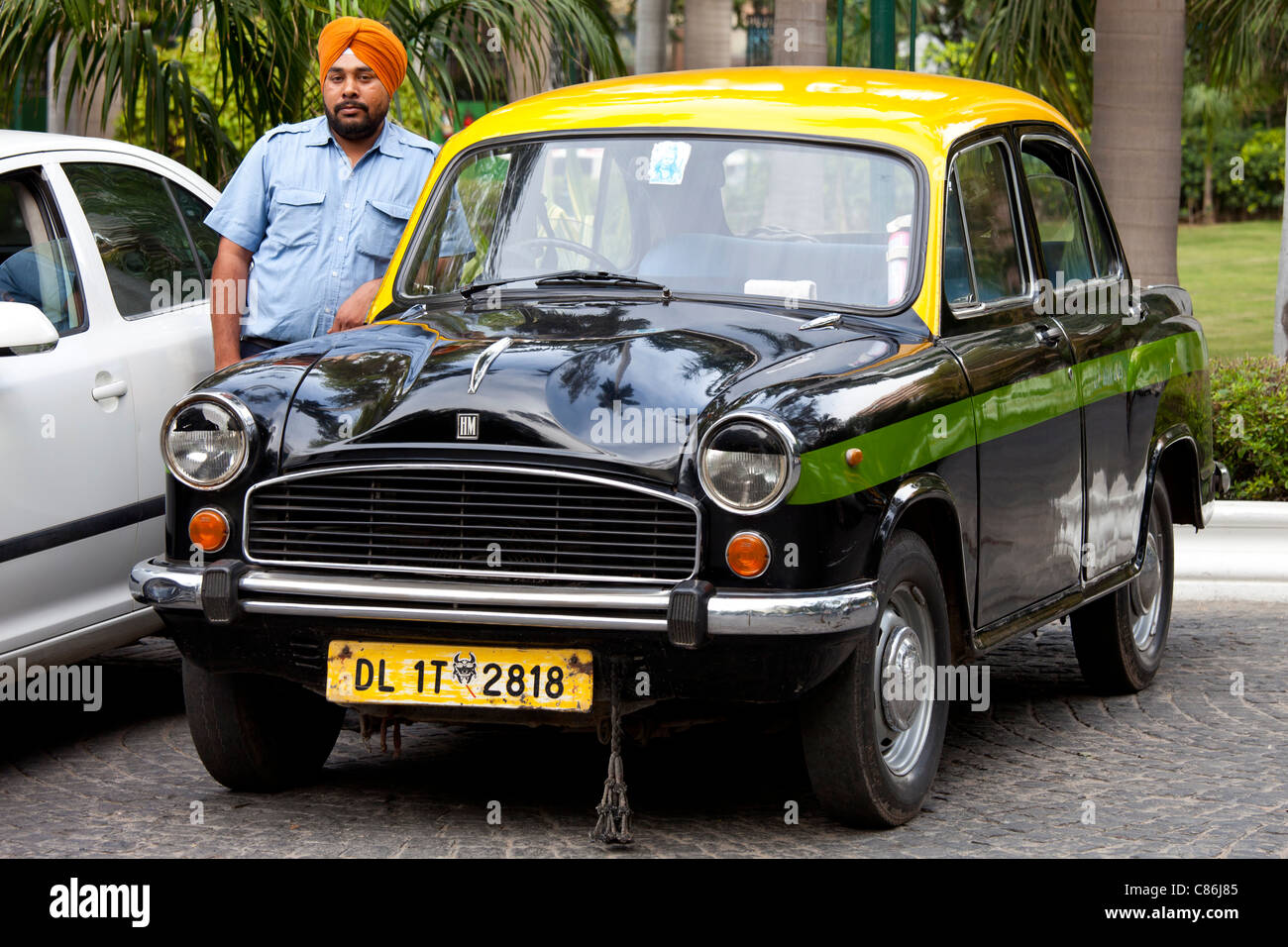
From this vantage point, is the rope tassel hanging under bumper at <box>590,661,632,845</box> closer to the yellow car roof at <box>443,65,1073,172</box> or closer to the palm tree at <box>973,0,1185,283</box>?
the yellow car roof at <box>443,65,1073,172</box>

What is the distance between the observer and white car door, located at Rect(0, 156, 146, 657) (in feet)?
19.0

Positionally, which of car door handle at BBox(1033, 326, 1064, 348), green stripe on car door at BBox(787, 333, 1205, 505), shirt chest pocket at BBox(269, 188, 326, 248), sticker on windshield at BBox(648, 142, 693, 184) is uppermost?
sticker on windshield at BBox(648, 142, 693, 184)

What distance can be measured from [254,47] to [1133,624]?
551 centimetres

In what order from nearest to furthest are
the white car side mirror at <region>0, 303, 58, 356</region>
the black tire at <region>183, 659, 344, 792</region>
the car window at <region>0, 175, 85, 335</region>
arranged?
1. the white car side mirror at <region>0, 303, 58, 356</region>
2. the black tire at <region>183, 659, 344, 792</region>
3. the car window at <region>0, 175, 85, 335</region>

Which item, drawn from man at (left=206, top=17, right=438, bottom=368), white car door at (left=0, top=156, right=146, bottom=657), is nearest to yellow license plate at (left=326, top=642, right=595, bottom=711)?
white car door at (left=0, top=156, right=146, bottom=657)

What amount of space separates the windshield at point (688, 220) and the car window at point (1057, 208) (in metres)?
0.95

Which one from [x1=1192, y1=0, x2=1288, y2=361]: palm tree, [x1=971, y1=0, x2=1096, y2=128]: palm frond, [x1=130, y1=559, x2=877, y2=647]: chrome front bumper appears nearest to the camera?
[x1=130, y1=559, x2=877, y2=647]: chrome front bumper

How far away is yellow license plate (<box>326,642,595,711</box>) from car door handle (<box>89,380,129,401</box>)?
1477 millimetres

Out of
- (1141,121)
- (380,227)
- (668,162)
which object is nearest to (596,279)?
(668,162)

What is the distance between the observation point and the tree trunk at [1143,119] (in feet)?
36.2

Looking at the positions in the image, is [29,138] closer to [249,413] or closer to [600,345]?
[249,413]

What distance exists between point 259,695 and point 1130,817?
2.49 meters

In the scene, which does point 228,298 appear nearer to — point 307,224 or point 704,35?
point 307,224

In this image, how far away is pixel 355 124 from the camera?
6.88 m
